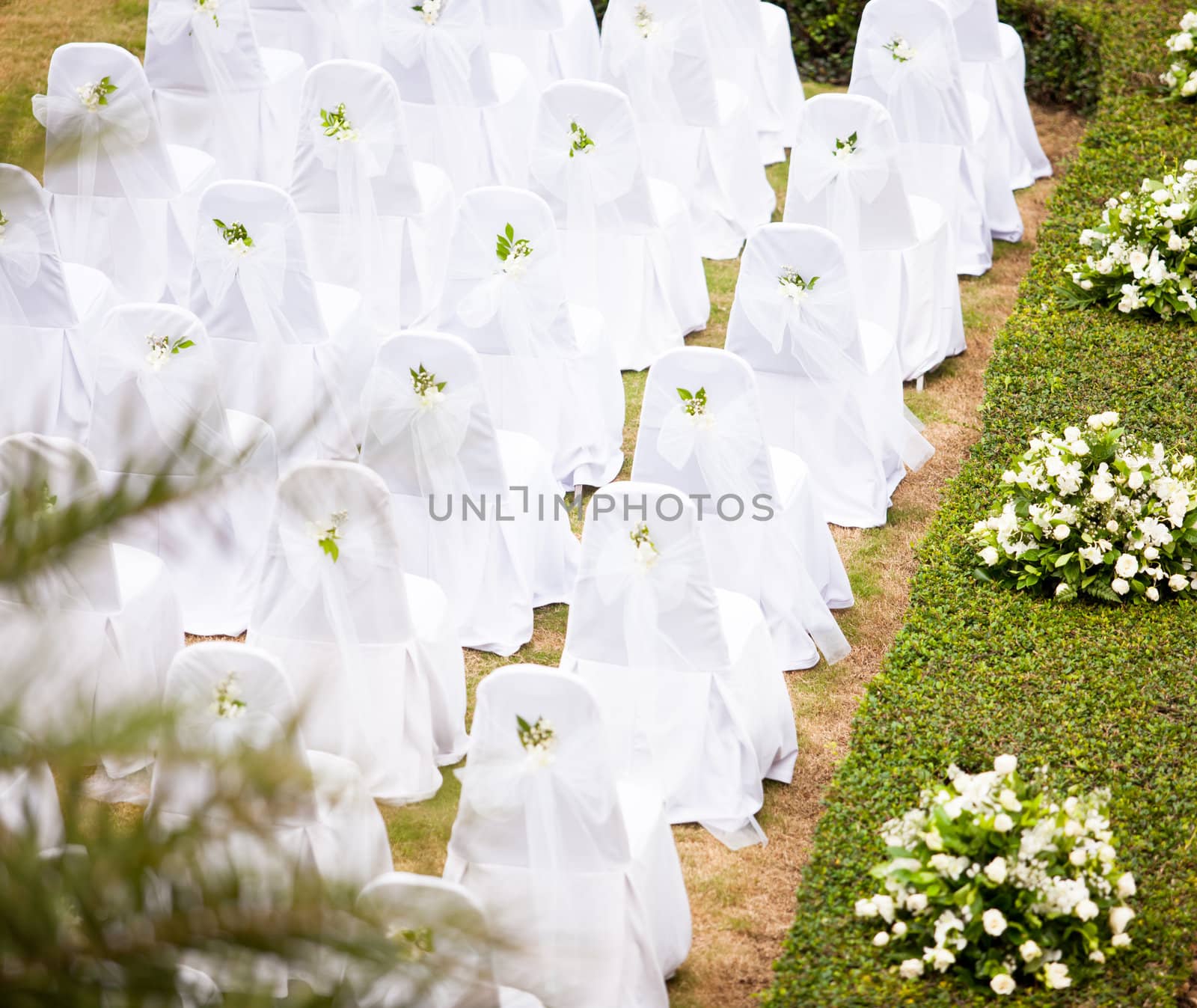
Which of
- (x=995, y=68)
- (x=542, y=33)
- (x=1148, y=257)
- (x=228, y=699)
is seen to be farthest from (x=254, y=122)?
(x=228, y=699)

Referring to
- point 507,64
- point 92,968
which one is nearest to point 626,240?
point 507,64

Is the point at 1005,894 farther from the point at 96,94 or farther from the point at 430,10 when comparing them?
the point at 430,10

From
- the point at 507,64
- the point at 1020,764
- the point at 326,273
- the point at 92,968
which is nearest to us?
the point at 92,968

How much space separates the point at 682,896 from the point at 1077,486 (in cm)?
199

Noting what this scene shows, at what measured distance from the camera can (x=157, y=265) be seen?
624 centimetres

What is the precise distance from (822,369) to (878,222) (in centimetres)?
105

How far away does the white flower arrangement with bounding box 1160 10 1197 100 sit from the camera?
7.96 metres

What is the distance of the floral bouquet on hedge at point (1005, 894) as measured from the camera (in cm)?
326

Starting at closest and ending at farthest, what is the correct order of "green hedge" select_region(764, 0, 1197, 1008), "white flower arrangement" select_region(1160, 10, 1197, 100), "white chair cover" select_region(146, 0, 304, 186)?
"green hedge" select_region(764, 0, 1197, 1008) → "white chair cover" select_region(146, 0, 304, 186) → "white flower arrangement" select_region(1160, 10, 1197, 100)

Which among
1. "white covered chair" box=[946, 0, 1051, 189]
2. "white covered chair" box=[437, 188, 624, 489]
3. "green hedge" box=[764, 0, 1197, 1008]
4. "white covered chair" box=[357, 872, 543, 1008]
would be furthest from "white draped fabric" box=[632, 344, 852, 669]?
"white covered chair" box=[946, 0, 1051, 189]

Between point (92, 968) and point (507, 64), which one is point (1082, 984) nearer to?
point (92, 968)

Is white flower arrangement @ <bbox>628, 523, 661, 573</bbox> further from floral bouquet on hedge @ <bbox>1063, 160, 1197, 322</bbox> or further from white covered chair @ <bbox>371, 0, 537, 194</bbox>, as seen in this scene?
white covered chair @ <bbox>371, 0, 537, 194</bbox>

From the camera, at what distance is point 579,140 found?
19.3 ft

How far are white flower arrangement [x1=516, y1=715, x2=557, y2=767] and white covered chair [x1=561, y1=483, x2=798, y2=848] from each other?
2.45 ft
